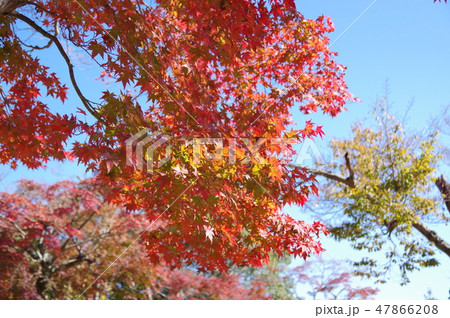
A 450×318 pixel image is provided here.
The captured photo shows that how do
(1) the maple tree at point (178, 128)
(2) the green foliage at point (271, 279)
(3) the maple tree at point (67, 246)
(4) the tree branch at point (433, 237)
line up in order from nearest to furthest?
(1) the maple tree at point (178, 128)
(3) the maple tree at point (67, 246)
(4) the tree branch at point (433, 237)
(2) the green foliage at point (271, 279)

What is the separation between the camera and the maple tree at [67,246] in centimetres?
861

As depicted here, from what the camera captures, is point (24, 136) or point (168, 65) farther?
point (24, 136)

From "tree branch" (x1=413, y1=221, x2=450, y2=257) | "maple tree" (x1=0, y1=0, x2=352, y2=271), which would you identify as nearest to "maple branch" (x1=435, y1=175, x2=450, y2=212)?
"tree branch" (x1=413, y1=221, x2=450, y2=257)

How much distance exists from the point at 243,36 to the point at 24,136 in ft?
8.87

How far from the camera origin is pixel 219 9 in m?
3.38

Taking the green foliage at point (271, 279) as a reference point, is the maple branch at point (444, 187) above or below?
above

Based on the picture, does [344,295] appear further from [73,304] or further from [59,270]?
[73,304]

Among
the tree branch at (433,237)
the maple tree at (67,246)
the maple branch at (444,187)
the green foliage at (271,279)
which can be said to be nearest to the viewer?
the maple tree at (67,246)

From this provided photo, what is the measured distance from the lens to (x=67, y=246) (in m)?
9.37

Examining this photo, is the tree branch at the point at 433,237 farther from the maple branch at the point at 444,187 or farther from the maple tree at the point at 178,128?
the maple tree at the point at 178,128

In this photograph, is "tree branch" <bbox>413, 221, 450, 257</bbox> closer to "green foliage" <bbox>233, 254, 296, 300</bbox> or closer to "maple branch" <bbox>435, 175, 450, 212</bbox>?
"maple branch" <bbox>435, 175, 450, 212</bbox>

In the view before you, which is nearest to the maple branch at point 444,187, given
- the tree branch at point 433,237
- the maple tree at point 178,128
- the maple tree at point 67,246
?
the tree branch at point 433,237

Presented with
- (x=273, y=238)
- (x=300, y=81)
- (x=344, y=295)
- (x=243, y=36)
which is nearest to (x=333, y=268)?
(x=344, y=295)

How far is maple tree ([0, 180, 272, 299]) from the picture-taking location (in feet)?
28.2
